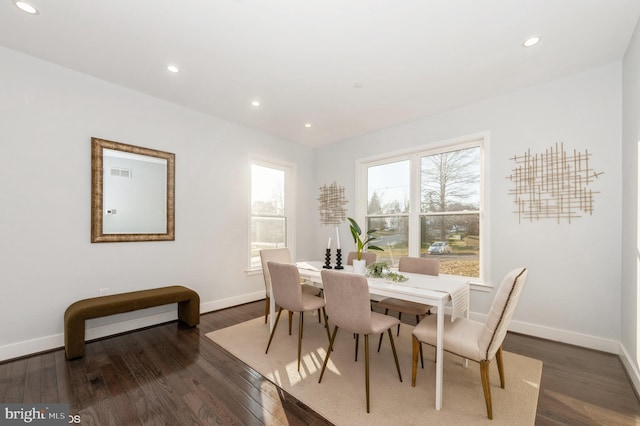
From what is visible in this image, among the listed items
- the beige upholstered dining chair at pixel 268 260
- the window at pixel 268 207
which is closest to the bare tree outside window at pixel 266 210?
the window at pixel 268 207

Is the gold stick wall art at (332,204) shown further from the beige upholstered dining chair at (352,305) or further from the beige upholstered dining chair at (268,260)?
the beige upholstered dining chair at (352,305)

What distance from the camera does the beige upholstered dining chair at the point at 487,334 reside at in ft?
5.40

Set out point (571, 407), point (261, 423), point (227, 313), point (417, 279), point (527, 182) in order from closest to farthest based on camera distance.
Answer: point (261, 423) → point (571, 407) → point (417, 279) → point (527, 182) → point (227, 313)

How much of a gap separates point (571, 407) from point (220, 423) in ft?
7.62

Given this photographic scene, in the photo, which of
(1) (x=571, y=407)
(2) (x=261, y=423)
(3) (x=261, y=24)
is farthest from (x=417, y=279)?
(3) (x=261, y=24)

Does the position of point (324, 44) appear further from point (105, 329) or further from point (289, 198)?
point (105, 329)

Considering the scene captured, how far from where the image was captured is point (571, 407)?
6.05 ft

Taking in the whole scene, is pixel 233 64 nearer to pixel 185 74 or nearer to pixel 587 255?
pixel 185 74

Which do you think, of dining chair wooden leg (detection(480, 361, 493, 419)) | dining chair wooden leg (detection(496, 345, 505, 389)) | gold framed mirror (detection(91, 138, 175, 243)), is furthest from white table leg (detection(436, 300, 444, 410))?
gold framed mirror (detection(91, 138, 175, 243))

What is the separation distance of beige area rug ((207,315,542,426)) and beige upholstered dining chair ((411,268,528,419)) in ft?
0.48

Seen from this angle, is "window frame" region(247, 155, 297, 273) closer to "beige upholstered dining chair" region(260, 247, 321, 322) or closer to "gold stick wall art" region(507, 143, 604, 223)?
"beige upholstered dining chair" region(260, 247, 321, 322)

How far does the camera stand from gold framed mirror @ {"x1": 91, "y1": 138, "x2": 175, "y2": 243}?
292 centimetres

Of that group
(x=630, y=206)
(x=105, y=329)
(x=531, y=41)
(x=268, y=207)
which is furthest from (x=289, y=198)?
(x=630, y=206)

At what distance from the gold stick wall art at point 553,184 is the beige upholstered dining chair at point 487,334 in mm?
1631
